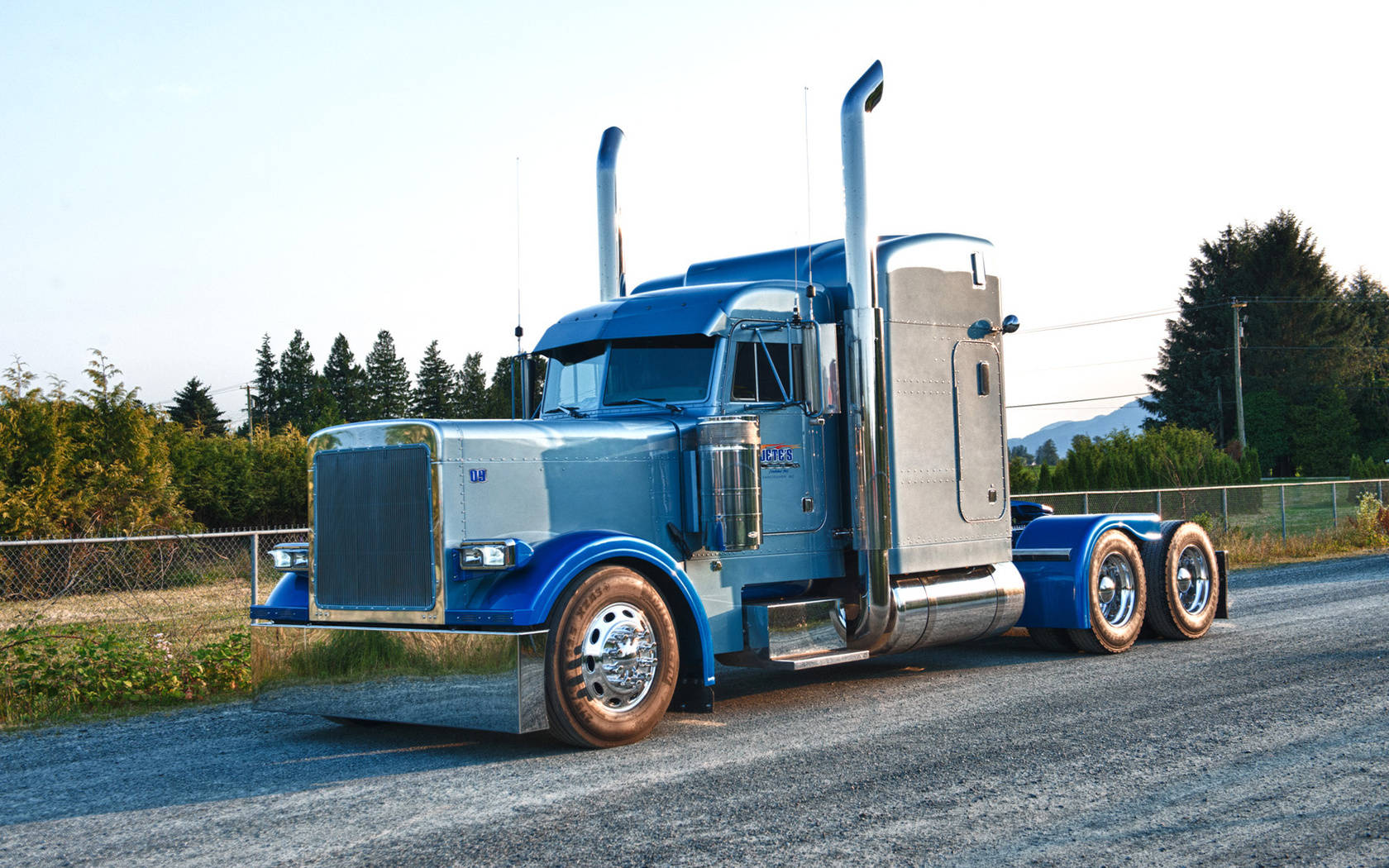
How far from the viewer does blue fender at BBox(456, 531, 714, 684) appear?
22.8 ft

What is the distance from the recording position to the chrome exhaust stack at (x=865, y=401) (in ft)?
30.2

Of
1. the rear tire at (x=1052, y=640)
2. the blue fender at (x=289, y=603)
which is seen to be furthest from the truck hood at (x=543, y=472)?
the rear tire at (x=1052, y=640)

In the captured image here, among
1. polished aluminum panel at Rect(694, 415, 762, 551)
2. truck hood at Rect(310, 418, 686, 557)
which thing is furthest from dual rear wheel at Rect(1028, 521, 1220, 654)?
truck hood at Rect(310, 418, 686, 557)

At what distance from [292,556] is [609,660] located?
2.51 meters

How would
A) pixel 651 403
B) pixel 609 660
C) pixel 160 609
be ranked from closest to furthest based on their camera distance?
pixel 609 660 < pixel 651 403 < pixel 160 609

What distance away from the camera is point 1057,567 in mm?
10969

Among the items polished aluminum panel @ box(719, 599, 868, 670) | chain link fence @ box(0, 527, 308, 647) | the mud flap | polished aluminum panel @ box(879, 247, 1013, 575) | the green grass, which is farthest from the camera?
chain link fence @ box(0, 527, 308, 647)

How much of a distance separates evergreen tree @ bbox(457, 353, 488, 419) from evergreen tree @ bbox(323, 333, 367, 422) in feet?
25.7

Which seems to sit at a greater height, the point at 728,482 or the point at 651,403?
the point at 651,403

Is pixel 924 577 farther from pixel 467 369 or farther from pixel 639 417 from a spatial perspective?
pixel 467 369

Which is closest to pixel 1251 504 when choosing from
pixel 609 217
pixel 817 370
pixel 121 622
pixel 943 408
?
pixel 943 408

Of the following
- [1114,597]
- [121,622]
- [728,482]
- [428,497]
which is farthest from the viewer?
[121,622]

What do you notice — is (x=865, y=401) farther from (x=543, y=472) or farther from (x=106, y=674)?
(x=106, y=674)

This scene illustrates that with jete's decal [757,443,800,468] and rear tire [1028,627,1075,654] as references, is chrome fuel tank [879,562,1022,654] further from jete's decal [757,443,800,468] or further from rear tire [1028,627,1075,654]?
jete's decal [757,443,800,468]
